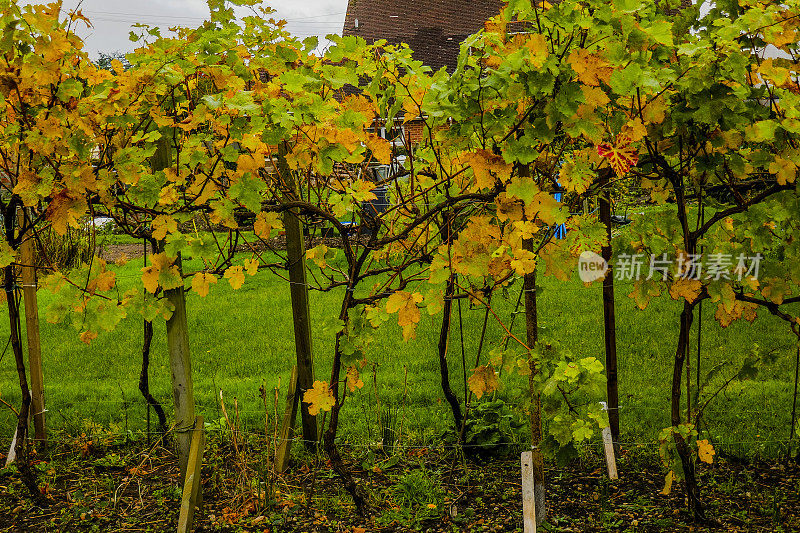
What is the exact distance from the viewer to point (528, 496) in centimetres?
233

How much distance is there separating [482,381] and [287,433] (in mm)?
1002

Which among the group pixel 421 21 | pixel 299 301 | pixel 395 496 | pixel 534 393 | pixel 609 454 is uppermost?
pixel 421 21

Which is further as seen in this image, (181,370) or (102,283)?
(181,370)

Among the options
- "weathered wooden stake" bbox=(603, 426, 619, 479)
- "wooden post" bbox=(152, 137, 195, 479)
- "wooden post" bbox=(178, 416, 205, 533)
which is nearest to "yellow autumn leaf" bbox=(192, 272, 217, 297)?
"wooden post" bbox=(152, 137, 195, 479)

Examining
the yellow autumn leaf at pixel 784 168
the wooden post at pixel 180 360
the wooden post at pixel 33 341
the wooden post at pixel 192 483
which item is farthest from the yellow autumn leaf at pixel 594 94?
the wooden post at pixel 33 341

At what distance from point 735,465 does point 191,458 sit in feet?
7.47

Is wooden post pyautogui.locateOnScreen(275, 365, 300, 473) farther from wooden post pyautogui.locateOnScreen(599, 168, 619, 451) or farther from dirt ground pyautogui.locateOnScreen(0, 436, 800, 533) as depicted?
wooden post pyautogui.locateOnScreen(599, 168, 619, 451)

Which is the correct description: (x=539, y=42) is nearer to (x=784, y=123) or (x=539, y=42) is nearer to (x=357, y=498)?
(x=784, y=123)

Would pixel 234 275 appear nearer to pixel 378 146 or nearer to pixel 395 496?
pixel 378 146

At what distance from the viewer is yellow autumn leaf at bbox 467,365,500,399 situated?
2.43 metres

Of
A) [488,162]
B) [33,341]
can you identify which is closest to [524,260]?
[488,162]

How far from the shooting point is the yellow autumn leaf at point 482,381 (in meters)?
2.43

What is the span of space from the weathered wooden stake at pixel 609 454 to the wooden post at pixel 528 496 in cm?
73

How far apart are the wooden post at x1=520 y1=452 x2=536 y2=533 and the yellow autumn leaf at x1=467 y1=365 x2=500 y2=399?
252mm
